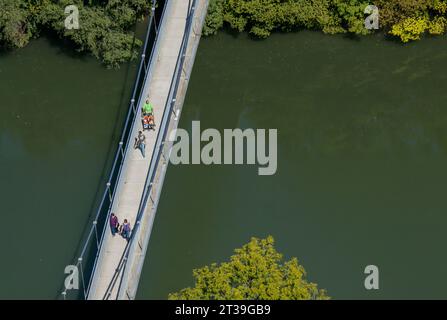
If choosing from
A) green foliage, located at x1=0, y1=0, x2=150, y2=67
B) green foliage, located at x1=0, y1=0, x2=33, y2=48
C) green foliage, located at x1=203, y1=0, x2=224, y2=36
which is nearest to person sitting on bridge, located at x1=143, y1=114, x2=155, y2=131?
green foliage, located at x1=0, y1=0, x2=150, y2=67

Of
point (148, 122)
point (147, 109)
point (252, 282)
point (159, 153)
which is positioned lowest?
point (252, 282)

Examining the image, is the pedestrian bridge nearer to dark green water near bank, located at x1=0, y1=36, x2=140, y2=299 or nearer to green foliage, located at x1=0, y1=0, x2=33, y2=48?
dark green water near bank, located at x1=0, y1=36, x2=140, y2=299

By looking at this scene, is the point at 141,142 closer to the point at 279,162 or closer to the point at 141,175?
the point at 141,175

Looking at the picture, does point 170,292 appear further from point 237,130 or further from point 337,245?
point 237,130

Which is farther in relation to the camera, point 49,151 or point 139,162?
point 49,151

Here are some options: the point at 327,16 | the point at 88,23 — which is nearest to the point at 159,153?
the point at 88,23
